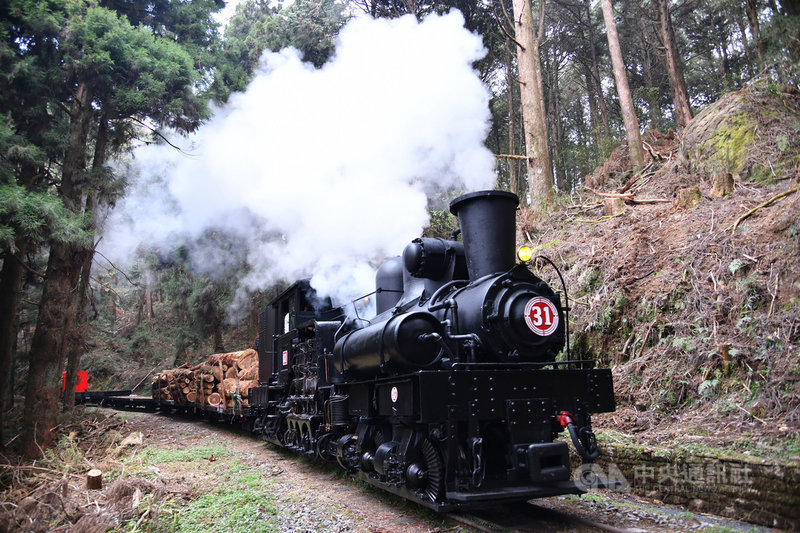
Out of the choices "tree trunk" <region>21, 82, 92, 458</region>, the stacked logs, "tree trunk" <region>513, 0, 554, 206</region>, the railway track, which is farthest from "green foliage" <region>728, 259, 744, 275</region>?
"tree trunk" <region>21, 82, 92, 458</region>

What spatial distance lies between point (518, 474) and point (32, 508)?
16.3ft

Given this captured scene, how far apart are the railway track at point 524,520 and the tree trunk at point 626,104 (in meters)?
11.4

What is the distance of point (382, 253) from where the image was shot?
8.34 m

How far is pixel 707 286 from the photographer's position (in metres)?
6.63

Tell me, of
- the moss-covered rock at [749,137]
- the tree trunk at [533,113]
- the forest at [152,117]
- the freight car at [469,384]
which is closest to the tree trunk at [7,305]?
the forest at [152,117]

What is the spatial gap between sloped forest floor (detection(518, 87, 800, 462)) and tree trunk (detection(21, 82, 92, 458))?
9.00 meters

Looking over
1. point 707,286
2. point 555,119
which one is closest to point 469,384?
point 707,286

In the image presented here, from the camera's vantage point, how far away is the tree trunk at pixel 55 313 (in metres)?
9.79

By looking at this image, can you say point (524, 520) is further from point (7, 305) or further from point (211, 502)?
point (7, 305)

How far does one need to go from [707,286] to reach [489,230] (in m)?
3.32

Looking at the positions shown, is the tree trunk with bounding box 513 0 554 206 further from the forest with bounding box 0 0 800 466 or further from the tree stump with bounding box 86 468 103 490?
the tree stump with bounding box 86 468 103 490

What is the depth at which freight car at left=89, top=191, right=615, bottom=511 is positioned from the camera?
13.9ft

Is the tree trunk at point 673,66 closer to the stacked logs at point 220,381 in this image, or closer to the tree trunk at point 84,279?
the stacked logs at point 220,381

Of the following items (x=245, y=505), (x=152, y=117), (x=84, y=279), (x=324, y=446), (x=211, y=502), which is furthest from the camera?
(x=84, y=279)
